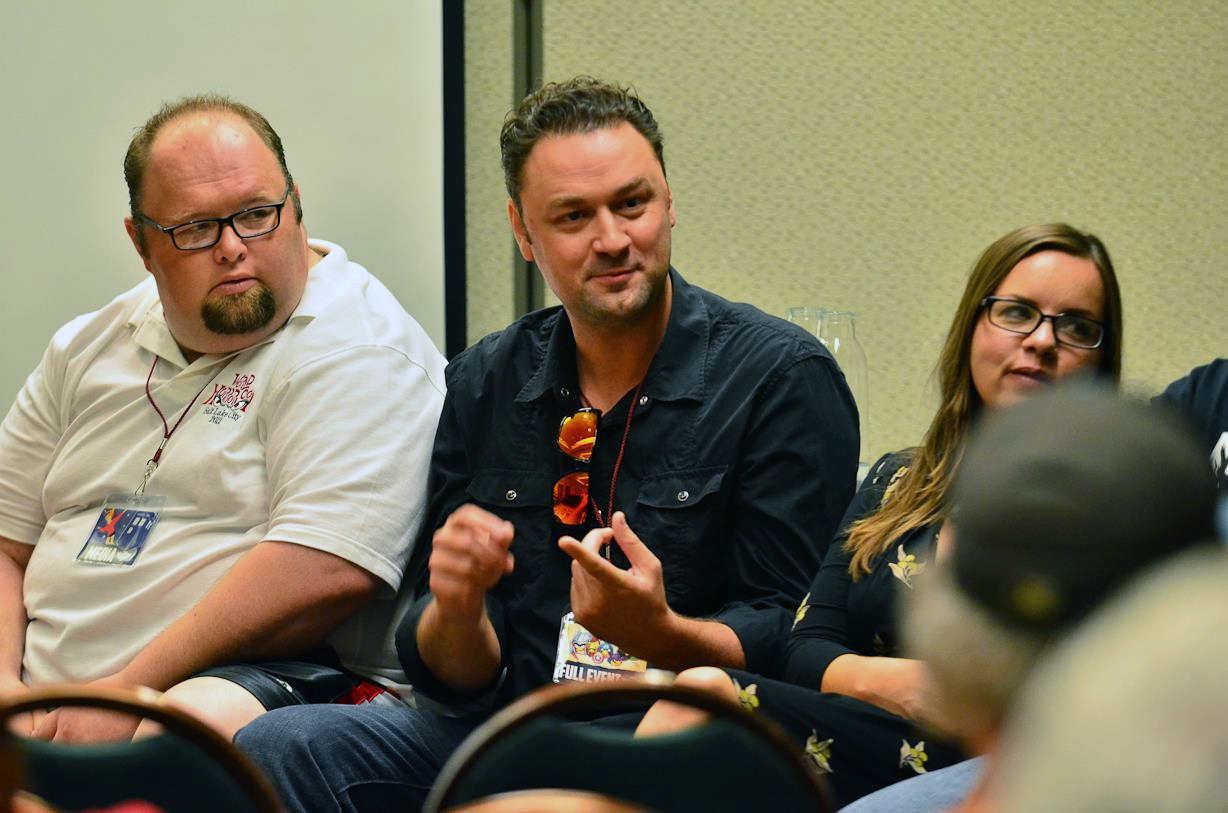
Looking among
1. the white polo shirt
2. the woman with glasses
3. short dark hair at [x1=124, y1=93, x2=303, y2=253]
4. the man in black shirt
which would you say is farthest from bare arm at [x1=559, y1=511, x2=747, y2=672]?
short dark hair at [x1=124, y1=93, x2=303, y2=253]

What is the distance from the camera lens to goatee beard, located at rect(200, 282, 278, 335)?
2229mm

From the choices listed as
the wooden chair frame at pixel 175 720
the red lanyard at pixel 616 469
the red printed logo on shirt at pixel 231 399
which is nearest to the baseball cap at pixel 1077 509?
the wooden chair frame at pixel 175 720

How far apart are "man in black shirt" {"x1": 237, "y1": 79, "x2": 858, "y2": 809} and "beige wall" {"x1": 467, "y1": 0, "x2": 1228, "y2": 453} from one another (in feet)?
2.15

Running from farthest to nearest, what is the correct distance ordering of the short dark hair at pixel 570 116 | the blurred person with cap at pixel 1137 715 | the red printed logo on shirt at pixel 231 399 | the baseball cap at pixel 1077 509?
the red printed logo on shirt at pixel 231 399
the short dark hair at pixel 570 116
the baseball cap at pixel 1077 509
the blurred person with cap at pixel 1137 715

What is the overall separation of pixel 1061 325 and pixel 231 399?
1.33 meters

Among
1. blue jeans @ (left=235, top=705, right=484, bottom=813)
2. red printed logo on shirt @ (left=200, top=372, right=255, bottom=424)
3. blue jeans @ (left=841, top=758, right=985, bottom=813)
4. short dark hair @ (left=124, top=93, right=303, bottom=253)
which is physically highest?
short dark hair @ (left=124, top=93, right=303, bottom=253)

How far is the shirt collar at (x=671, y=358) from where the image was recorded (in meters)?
2.00

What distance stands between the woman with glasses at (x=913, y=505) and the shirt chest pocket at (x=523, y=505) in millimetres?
409

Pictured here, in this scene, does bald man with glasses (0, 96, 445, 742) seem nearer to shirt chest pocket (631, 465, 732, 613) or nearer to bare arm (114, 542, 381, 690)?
bare arm (114, 542, 381, 690)

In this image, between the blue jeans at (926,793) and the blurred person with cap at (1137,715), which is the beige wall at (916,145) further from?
the blurred person with cap at (1137,715)

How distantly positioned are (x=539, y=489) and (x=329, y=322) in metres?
0.51

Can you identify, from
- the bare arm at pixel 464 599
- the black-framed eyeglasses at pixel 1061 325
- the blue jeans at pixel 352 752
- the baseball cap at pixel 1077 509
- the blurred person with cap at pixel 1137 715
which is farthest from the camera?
the black-framed eyeglasses at pixel 1061 325

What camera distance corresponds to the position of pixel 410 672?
1909 millimetres

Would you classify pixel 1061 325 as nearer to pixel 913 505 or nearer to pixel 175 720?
pixel 913 505
